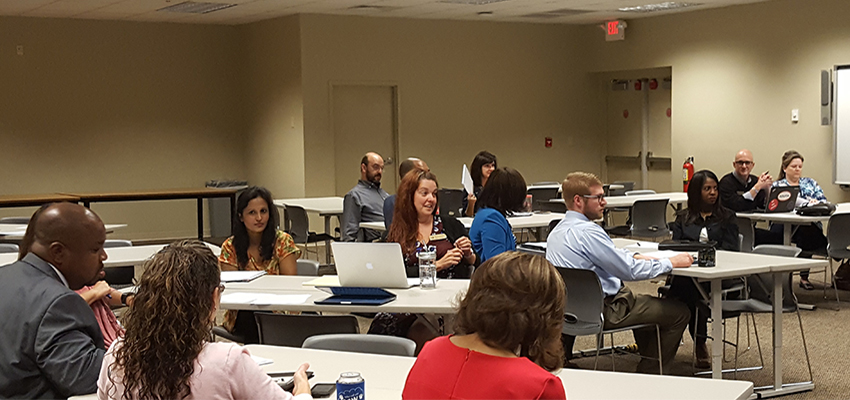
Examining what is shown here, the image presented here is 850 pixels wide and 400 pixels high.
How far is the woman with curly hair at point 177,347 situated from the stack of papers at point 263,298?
193cm

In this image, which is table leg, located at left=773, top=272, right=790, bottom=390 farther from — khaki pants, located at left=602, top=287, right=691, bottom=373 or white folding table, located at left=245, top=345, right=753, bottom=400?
white folding table, located at left=245, top=345, right=753, bottom=400

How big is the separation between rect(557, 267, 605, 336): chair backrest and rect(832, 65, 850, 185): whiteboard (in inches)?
284

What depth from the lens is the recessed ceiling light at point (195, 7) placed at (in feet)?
36.2

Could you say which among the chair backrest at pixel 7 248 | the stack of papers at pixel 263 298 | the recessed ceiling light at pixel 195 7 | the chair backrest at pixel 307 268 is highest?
the recessed ceiling light at pixel 195 7

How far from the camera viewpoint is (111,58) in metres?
12.5

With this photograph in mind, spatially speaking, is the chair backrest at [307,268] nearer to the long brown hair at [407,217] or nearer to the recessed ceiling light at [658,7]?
the long brown hair at [407,217]

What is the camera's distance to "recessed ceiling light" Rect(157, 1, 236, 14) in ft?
36.2

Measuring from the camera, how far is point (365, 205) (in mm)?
8234

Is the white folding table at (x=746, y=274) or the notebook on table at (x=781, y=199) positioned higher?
the notebook on table at (x=781, y=199)

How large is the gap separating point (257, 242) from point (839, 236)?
484 centimetres

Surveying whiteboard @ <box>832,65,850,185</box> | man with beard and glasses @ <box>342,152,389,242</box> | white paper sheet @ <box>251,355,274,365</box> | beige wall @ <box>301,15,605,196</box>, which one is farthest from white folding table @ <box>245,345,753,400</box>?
beige wall @ <box>301,15,605,196</box>

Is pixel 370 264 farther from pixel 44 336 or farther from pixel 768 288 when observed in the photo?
pixel 768 288

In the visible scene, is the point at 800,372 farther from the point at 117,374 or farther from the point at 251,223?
the point at 117,374

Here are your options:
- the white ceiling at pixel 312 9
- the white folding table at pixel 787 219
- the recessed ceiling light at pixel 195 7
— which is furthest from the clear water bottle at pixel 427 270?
the recessed ceiling light at pixel 195 7
